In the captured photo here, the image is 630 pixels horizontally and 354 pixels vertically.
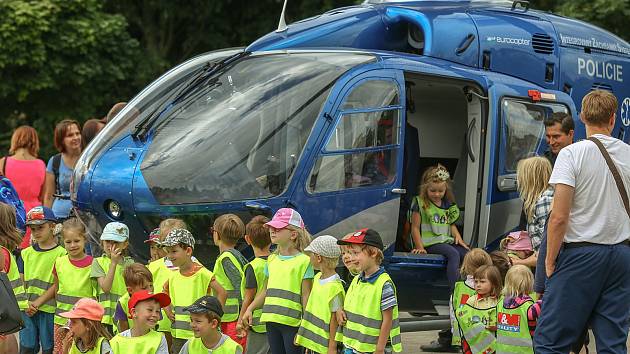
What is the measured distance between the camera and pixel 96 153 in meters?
9.99

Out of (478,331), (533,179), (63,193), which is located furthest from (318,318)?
(63,193)

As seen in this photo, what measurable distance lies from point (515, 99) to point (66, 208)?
4.03 meters

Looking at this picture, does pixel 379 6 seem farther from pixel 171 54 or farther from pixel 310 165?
pixel 171 54

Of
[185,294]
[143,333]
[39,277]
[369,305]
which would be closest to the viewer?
[143,333]

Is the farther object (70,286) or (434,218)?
(434,218)

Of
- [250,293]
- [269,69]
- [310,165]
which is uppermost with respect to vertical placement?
[269,69]

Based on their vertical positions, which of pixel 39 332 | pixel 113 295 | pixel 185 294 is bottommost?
pixel 39 332

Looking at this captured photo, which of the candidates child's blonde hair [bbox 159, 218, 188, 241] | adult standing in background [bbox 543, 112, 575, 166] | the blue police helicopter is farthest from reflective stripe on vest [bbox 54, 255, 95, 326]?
adult standing in background [bbox 543, 112, 575, 166]

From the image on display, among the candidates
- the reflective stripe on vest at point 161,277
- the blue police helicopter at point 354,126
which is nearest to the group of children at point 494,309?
the blue police helicopter at point 354,126

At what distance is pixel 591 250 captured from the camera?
7.23 metres

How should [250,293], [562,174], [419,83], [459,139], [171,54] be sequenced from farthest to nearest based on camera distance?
1. [171,54]
2. [459,139]
3. [419,83]
4. [250,293]
5. [562,174]

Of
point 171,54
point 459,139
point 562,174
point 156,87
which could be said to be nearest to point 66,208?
point 156,87

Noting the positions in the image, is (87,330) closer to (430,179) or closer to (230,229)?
(230,229)

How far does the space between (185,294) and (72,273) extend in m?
1.20
